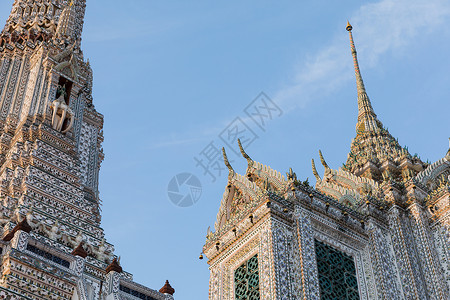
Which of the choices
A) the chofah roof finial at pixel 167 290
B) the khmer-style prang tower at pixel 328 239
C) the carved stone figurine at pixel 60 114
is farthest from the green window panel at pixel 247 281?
the carved stone figurine at pixel 60 114

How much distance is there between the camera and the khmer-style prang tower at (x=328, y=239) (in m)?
19.4

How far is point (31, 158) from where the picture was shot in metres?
24.1

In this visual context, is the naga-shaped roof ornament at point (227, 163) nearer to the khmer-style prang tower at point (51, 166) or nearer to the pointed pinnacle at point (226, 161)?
the pointed pinnacle at point (226, 161)

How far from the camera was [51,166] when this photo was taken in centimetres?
2441

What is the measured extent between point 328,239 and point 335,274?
3.94ft

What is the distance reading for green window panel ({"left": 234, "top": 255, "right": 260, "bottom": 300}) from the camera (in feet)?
63.8

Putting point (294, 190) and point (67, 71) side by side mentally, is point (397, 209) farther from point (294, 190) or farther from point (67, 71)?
point (67, 71)

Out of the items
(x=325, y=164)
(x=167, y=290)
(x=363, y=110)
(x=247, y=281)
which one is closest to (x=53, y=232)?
(x=167, y=290)

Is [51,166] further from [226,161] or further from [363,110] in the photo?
[363,110]

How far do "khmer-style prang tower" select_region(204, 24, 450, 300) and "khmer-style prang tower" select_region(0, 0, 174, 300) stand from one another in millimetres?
2923

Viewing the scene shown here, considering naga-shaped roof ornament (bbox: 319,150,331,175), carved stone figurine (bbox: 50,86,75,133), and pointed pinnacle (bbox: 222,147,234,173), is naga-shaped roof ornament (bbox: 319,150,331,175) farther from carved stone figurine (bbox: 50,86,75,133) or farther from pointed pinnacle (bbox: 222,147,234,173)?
carved stone figurine (bbox: 50,86,75,133)

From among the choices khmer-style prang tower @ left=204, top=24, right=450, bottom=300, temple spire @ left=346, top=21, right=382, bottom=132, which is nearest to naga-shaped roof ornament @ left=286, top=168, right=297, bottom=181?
khmer-style prang tower @ left=204, top=24, right=450, bottom=300

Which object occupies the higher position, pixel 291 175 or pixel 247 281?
pixel 291 175

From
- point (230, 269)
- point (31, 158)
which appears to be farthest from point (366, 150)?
point (31, 158)
